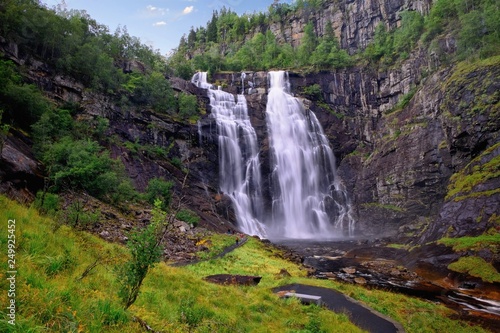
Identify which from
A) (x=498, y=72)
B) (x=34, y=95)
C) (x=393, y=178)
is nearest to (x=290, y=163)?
(x=393, y=178)

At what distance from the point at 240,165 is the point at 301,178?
1060 centimetres

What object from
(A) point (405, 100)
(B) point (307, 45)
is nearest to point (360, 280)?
(A) point (405, 100)

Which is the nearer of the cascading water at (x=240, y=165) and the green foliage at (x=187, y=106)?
the cascading water at (x=240, y=165)

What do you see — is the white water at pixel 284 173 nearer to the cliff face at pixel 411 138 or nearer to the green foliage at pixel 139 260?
the cliff face at pixel 411 138

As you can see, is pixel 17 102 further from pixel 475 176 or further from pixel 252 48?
pixel 252 48

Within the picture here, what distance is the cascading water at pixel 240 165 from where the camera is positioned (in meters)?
44.5

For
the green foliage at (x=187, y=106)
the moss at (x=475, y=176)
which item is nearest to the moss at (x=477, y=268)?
the moss at (x=475, y=176)

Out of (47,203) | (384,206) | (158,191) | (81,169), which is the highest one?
(81,169)

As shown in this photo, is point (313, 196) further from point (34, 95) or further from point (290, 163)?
point (34, 95)

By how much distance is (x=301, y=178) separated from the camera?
165 feet

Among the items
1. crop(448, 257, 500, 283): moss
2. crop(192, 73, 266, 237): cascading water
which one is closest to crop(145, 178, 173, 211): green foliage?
crop(192, 73, 266, 237): cascading water

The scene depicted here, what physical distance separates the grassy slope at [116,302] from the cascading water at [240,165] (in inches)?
1218

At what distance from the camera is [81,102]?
35.5 meters

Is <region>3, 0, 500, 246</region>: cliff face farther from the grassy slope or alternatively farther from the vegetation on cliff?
the grassy slope
